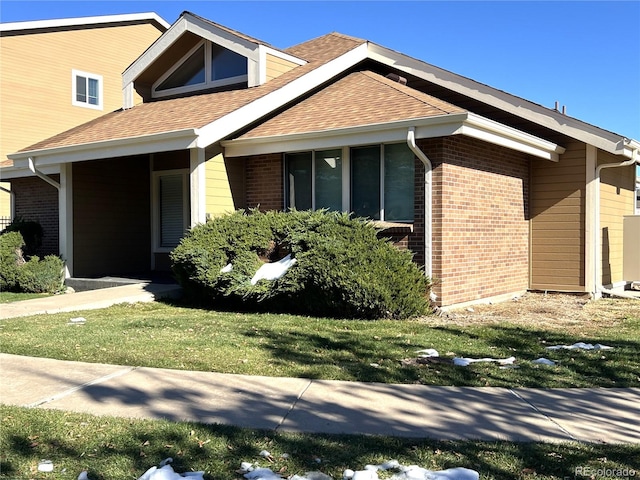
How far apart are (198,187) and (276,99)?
2.65 metres

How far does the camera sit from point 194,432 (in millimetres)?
4301

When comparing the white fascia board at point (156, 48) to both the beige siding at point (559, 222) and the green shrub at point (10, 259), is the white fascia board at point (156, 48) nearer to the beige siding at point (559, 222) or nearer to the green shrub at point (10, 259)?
→ the green shrub at point (10, 259)

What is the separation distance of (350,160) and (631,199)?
25.8 ft

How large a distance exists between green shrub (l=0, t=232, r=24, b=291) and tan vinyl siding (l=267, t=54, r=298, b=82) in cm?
670

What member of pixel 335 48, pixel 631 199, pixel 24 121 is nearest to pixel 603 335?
pixel 631 199

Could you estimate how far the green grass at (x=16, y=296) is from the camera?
38.8ft

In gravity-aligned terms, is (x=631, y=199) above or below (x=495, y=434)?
above

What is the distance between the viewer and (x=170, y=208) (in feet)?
49.0

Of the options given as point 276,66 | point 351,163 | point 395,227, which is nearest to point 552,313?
point 395,227

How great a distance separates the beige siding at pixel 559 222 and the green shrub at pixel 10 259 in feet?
36.5

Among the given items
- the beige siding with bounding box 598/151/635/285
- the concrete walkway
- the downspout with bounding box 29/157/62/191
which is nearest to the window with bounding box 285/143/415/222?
the beige siding with bounding box 598/151/635/285

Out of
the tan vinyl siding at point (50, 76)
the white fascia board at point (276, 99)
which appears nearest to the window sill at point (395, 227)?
the white fascia board at point (276, 99)

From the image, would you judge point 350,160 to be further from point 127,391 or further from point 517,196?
point 127,391

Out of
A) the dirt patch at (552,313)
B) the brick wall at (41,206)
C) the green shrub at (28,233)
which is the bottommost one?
the dirt patch at (552,313)
